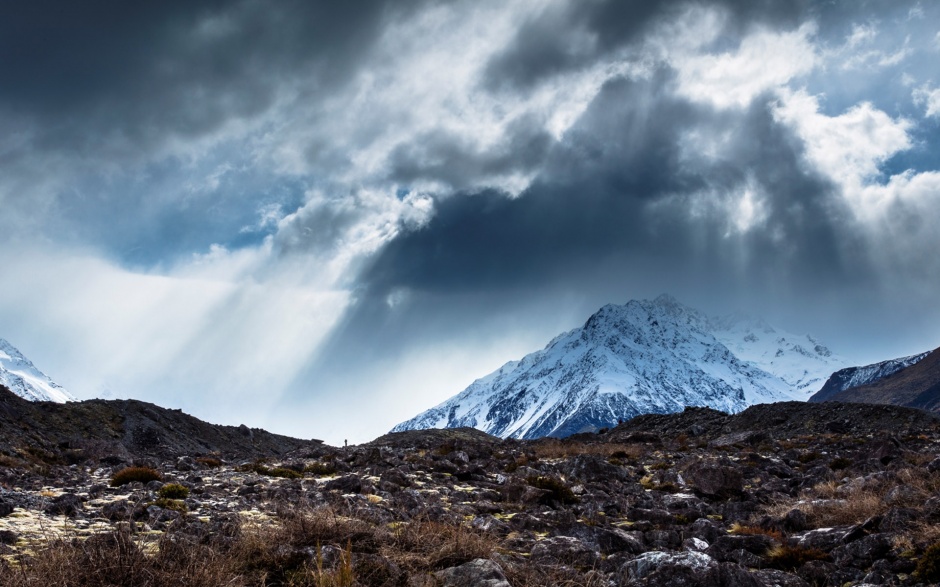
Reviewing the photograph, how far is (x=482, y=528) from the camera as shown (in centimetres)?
988

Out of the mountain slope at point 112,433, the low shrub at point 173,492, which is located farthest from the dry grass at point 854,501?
the mountain slope at point 112,433

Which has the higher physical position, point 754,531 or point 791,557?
point 754,531

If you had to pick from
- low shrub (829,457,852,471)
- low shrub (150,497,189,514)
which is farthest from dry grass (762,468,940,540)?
low shrub (150,497,189,514)

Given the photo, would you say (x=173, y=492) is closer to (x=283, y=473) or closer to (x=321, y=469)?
(x=283, y=473)

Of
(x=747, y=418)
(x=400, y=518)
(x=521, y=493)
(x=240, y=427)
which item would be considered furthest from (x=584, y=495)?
(x=240, y=427)

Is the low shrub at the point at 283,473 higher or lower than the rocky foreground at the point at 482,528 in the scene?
higher

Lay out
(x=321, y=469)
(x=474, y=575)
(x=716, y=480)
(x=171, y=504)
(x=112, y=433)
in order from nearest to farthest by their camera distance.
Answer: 1. (x=474, y=575)
2. (x=171, y=504)
3. (x=716, y=480)
4. (x=321, y=469)
5. (x=112, y=433)

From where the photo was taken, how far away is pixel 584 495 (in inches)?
583

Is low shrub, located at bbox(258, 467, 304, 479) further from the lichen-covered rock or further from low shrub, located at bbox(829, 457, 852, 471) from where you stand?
low shrub, located at bbox(829, 457, 852, 471)

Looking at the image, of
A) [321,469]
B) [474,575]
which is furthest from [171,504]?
[321,469]

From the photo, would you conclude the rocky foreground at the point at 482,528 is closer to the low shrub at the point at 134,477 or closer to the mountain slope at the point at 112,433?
the low shrub at the point at 134,477

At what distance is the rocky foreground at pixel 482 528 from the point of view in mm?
6508

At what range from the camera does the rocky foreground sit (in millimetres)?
6508

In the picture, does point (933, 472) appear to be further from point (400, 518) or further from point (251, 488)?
point (251, 488)
